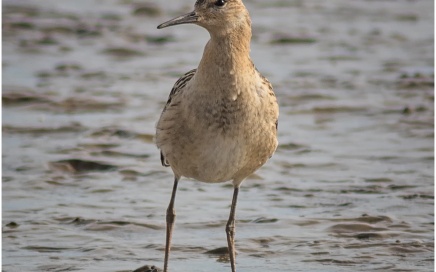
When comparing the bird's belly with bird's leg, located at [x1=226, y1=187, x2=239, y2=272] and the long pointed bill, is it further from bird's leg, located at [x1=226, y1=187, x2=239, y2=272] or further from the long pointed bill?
the long pointed bill

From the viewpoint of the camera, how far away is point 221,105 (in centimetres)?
766

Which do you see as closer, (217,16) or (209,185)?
(217,16)

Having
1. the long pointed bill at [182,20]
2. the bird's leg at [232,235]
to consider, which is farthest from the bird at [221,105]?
the bird's leg at [232,235]

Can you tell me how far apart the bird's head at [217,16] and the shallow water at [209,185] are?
75.7 inches

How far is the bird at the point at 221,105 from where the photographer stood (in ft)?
25.1

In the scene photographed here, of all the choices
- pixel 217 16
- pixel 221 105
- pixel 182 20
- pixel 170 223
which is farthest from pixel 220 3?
pixel 170 223

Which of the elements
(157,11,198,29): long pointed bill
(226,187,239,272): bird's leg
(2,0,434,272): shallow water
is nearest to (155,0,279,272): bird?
(157,11,198,29): long pointed bill

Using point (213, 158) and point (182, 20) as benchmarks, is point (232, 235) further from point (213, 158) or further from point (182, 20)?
point (182, 20)

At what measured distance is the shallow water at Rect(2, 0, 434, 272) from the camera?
8961 mm

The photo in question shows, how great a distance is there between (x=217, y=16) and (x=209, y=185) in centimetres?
317

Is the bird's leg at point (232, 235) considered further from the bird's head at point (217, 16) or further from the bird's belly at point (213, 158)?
the bird's head at point (217, 16)

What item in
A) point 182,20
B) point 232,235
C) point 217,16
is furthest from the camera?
point 232,235

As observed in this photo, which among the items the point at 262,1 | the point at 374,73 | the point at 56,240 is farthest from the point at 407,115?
the point at 262,1

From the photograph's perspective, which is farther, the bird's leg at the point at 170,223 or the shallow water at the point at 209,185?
the shallow water at the point at 209,185
